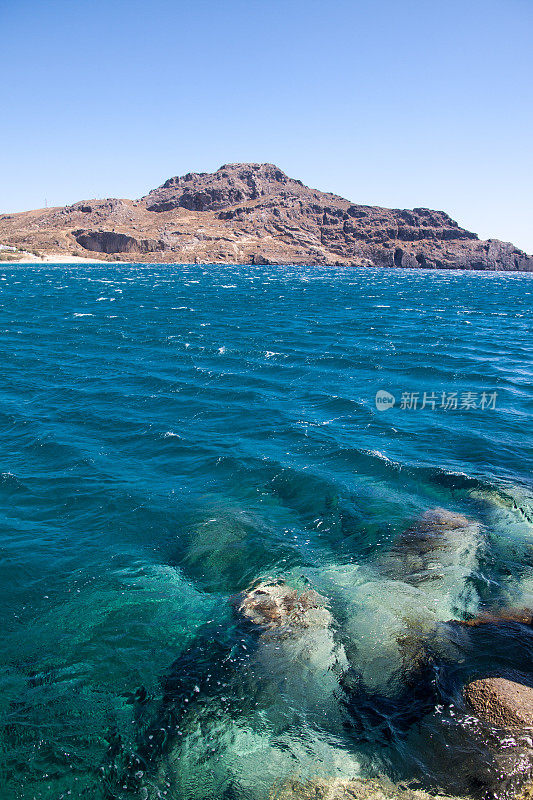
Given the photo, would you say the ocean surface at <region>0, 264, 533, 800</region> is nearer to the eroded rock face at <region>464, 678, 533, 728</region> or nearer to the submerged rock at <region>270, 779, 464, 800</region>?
the submerged rock at <region>270, 779, 464, 800</region>

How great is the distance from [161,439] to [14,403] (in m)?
8.42

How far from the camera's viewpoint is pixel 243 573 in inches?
438

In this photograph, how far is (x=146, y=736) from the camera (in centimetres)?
716

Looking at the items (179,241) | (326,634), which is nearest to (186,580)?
(326,634)

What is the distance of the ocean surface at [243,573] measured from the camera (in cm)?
694

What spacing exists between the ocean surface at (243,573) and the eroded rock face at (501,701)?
0.86 feet

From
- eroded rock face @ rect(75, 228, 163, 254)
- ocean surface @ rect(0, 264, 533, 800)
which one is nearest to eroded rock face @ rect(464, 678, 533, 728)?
ocean surface @ rect(0, 264, 533, 800)

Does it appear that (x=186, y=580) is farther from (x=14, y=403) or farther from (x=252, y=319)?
(x=252, y=319)

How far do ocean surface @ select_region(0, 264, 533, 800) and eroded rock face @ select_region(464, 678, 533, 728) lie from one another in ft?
0.86

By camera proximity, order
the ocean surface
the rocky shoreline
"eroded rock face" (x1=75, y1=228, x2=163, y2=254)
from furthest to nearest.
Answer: "eroded rock face" (x1=75, y1=228, x2=163, y2=254) → the ocean surface → the rocky shoreline

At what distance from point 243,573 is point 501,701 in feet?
18.8

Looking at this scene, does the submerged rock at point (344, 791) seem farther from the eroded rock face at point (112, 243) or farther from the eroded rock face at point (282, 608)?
the eroded rock face at point (112, 243)

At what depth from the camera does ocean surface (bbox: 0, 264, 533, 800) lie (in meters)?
6.94

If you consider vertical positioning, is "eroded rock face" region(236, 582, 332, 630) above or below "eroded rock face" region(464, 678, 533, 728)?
below
